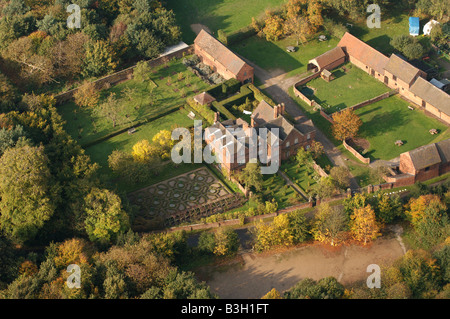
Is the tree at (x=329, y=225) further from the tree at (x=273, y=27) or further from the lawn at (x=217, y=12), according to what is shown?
the lawn at (x=217, y=12)

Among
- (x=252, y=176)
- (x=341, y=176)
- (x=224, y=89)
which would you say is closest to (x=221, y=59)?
(x=224, y=89)

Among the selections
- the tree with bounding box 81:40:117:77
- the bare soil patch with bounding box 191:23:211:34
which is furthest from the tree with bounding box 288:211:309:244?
the bare soil patch with bounding box 191:23:211:34

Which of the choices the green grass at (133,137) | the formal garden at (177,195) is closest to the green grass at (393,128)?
the formal garden at (177,195)

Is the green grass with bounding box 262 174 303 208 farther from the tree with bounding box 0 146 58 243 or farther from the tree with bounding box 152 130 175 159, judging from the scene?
the tree with bounding box 0 146 58 243

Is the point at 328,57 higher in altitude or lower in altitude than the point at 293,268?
higher

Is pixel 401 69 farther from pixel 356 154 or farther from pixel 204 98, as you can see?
pixel 204 98

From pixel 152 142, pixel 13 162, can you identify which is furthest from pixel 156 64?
pixel 13 162
